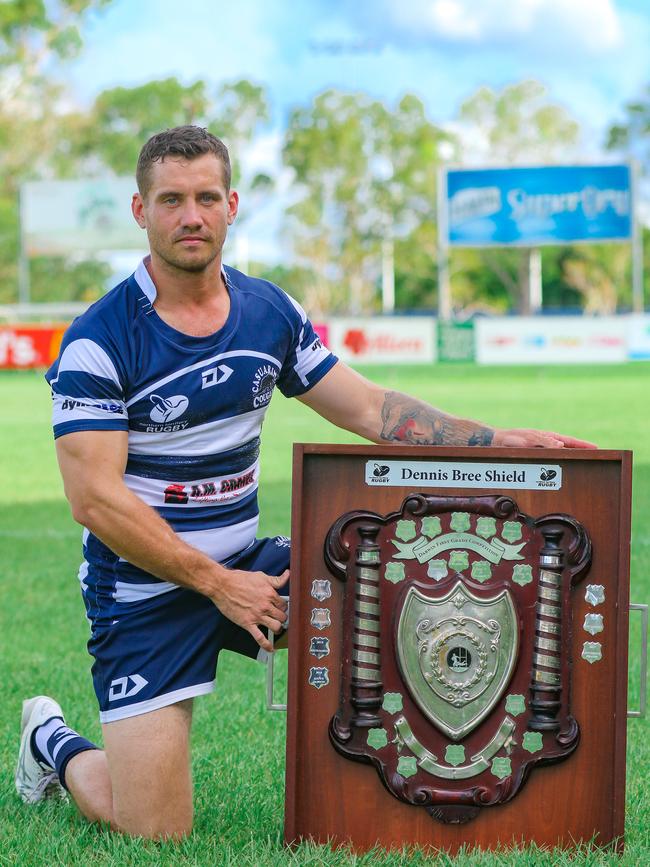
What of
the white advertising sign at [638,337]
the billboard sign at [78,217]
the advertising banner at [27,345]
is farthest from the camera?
the billboard sign at [78,217]

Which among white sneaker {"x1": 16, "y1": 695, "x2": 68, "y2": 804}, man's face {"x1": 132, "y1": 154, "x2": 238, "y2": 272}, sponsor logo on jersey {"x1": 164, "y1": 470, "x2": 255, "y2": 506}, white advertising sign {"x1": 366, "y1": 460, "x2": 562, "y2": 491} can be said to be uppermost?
man's face {"x1": 132, "y1": 154, "x2": 238, "y2": 272}

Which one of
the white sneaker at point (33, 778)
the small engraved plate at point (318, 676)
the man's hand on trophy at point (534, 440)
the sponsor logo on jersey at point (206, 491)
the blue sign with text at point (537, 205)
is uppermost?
the blue sign with text at point (537, 205)

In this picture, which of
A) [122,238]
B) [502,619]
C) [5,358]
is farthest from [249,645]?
[122,238]

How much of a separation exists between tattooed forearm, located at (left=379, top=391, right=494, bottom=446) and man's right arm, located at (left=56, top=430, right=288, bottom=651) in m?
0.72

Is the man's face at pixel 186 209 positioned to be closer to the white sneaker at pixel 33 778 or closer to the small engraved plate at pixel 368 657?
the small engraved plate at pixel 368 657

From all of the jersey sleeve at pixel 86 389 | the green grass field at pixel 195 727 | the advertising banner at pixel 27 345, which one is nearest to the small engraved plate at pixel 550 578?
the green grass field at pixel 195 727

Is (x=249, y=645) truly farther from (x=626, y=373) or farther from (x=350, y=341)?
(x=350, y=341)

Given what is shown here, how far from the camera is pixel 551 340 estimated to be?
3600cm

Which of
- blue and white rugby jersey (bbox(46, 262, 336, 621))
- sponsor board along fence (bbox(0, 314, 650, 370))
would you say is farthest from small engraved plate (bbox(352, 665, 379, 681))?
sponsor board along fence (bbox(0, 314, 650, 370))

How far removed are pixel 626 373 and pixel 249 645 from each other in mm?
27829

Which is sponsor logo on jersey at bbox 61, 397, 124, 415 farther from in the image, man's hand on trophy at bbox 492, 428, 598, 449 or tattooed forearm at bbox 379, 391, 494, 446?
man's hand on trophy at bbox 492, 428, 598, 449

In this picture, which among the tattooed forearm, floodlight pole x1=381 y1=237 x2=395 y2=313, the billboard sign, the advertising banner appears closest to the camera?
the tattooed forearm

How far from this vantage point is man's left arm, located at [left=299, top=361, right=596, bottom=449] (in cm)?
403

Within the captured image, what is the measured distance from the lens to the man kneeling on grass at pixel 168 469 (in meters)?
3.60
